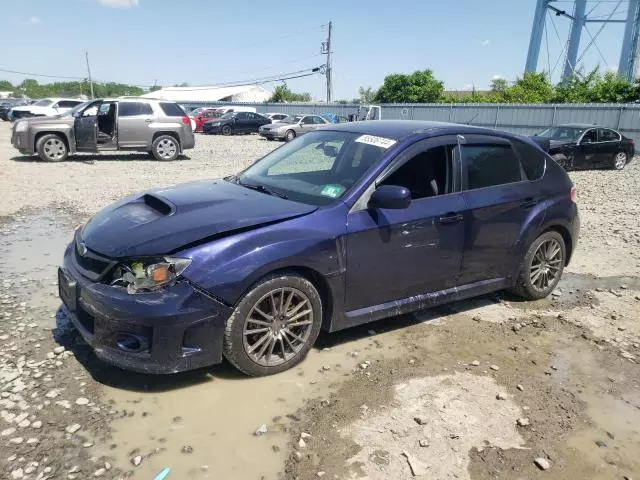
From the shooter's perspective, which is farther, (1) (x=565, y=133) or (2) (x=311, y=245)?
(1) (x=565, y=133)

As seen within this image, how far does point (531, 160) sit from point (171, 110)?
13061 millimetres

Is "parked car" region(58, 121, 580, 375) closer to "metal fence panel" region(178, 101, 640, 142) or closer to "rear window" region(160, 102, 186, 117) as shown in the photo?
"rear window" region(160, 102, 186, 117)

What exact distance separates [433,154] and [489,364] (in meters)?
1.71

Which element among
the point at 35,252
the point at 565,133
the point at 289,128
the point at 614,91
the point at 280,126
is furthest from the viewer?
the point at 614,91

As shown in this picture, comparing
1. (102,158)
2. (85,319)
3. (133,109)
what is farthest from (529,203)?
(102,158)

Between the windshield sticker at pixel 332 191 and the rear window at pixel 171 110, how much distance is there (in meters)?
13.1

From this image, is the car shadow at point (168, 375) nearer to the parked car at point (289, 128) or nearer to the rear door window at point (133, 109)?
the rear door window at point (133, 109)

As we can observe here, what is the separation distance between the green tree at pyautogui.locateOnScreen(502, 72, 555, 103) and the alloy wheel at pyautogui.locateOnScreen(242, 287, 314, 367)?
37441 mm

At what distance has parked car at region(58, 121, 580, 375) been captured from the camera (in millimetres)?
3197

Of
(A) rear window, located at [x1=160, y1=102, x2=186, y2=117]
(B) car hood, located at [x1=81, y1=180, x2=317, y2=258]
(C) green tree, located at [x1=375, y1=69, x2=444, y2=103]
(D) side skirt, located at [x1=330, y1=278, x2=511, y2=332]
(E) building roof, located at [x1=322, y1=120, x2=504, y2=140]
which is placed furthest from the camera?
(C) green tree, located at [x1=375, y1=69, x2=444, y2=103]

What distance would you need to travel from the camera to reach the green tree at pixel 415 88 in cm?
5062

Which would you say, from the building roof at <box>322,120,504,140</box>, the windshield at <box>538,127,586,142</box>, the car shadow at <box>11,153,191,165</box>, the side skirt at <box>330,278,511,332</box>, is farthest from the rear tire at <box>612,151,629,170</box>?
the side skirt at <box>330,278,511,332</box>

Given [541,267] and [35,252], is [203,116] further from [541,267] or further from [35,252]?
[541,267]

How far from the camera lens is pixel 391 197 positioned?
3.71 m
